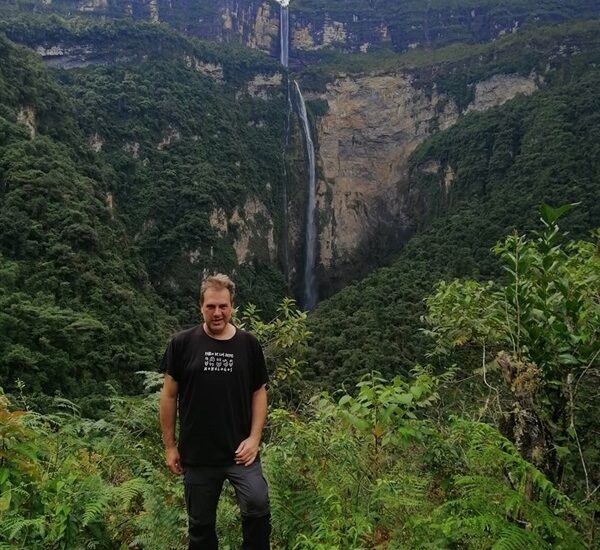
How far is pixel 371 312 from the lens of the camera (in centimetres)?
2850

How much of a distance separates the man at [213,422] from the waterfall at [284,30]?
244 ft

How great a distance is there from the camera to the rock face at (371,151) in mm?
50906

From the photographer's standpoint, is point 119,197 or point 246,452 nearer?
point 246,452

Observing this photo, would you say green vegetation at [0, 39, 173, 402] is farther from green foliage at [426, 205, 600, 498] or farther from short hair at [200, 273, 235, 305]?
green foliage at [426, 205, 600, 498]

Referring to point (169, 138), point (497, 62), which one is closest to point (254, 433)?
point (169, 138)

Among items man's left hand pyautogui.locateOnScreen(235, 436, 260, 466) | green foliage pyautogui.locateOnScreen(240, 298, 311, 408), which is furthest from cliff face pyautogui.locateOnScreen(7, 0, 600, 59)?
man's left hand pyautogui.locateOnScreen(235, 436, 260, 466)

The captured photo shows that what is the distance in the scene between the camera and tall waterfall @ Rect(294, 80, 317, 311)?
158 feet

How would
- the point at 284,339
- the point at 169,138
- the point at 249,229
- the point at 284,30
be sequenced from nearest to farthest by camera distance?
the point at 284,339
the point at 249,229
the point at 169,138
the point at 284,30

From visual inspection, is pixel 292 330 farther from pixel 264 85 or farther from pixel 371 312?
pixel 264 85

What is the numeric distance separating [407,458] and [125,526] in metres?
1.89

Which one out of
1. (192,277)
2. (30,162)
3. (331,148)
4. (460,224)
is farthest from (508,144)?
(30,162)

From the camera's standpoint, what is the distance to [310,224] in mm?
51719

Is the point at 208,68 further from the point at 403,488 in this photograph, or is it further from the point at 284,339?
the point at 403,488

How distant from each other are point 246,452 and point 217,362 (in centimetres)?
49
